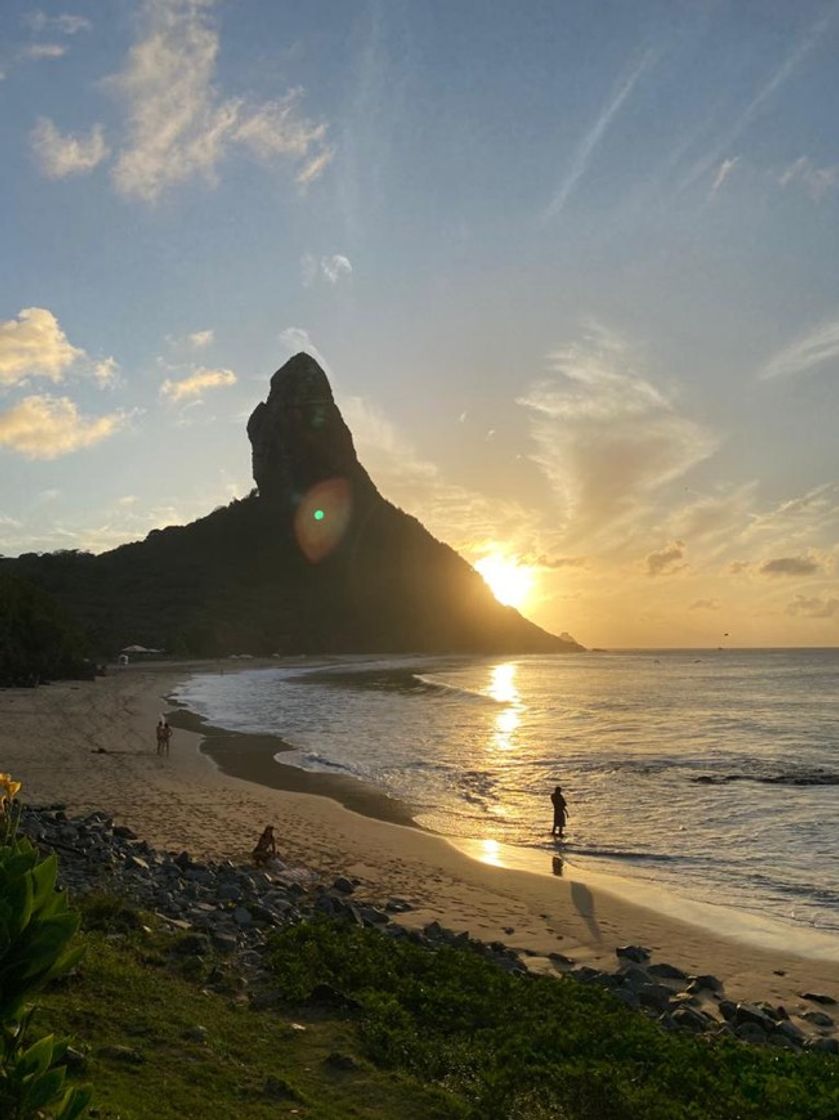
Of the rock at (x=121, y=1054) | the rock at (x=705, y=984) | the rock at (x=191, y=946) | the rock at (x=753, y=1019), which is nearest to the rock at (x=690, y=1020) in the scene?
the rock at (x=753, y=1019)

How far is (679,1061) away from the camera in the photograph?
25.8 ft

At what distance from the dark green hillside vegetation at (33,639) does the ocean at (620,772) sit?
1202 cm

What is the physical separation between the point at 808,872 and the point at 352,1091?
1599 centimetres

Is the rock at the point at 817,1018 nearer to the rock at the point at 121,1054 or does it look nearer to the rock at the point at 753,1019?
the rock at the point at 753,1019

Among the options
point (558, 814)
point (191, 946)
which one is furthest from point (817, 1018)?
point (558, 814)

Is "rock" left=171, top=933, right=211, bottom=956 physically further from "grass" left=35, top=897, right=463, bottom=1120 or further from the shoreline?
the shoreline

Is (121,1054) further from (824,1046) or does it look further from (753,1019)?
(824,1046)

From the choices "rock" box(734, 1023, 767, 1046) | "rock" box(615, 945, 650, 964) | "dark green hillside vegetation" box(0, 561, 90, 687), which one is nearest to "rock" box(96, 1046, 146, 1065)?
"rock" box(734, 1023, 767, 1046)

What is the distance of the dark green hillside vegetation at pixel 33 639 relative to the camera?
62.6m

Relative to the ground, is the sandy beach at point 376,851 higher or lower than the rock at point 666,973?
lower

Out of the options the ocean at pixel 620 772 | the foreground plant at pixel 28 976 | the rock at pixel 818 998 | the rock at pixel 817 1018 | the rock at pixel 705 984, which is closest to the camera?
the foreground plant at pixel 28 976

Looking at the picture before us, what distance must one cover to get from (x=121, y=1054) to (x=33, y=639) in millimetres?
69480

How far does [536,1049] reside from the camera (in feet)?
25.9

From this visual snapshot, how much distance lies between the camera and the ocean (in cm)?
1984
